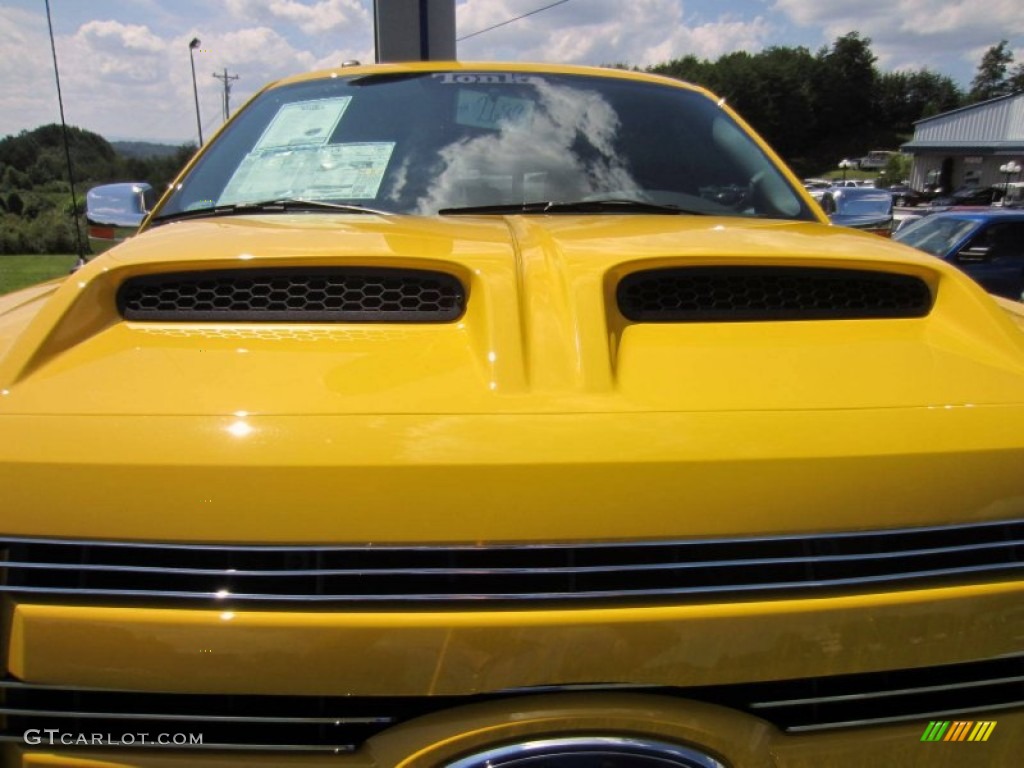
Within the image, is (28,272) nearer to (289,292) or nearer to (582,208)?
(582,208)

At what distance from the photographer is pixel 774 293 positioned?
154cm

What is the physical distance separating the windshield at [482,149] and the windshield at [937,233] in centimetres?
887

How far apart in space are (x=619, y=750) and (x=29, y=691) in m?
0.88

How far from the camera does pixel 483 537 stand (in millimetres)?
1111

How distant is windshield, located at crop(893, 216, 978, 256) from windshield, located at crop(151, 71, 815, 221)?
8.87 m

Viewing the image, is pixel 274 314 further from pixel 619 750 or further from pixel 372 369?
pixel 619 750

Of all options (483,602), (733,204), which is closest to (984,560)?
(483,602)

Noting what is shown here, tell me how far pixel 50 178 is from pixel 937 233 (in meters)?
13.6

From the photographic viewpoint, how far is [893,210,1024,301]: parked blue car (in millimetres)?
10477

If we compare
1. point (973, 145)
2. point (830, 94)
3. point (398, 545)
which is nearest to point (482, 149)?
point (398, 545)

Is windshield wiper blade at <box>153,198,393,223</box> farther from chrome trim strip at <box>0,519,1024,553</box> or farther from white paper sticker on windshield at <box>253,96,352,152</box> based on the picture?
chrome trim strip at <box>0,519,1024,553</box>

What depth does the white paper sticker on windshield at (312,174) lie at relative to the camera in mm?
2221

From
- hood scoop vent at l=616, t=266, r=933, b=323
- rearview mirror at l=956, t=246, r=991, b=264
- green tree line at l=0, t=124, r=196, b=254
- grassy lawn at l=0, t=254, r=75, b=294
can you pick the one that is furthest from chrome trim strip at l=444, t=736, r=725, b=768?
grassy lawn at l=0, t=254, r=75, b=294

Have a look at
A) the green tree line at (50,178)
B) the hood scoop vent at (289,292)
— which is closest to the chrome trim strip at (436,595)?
the hood scoop vent at (289,292)
